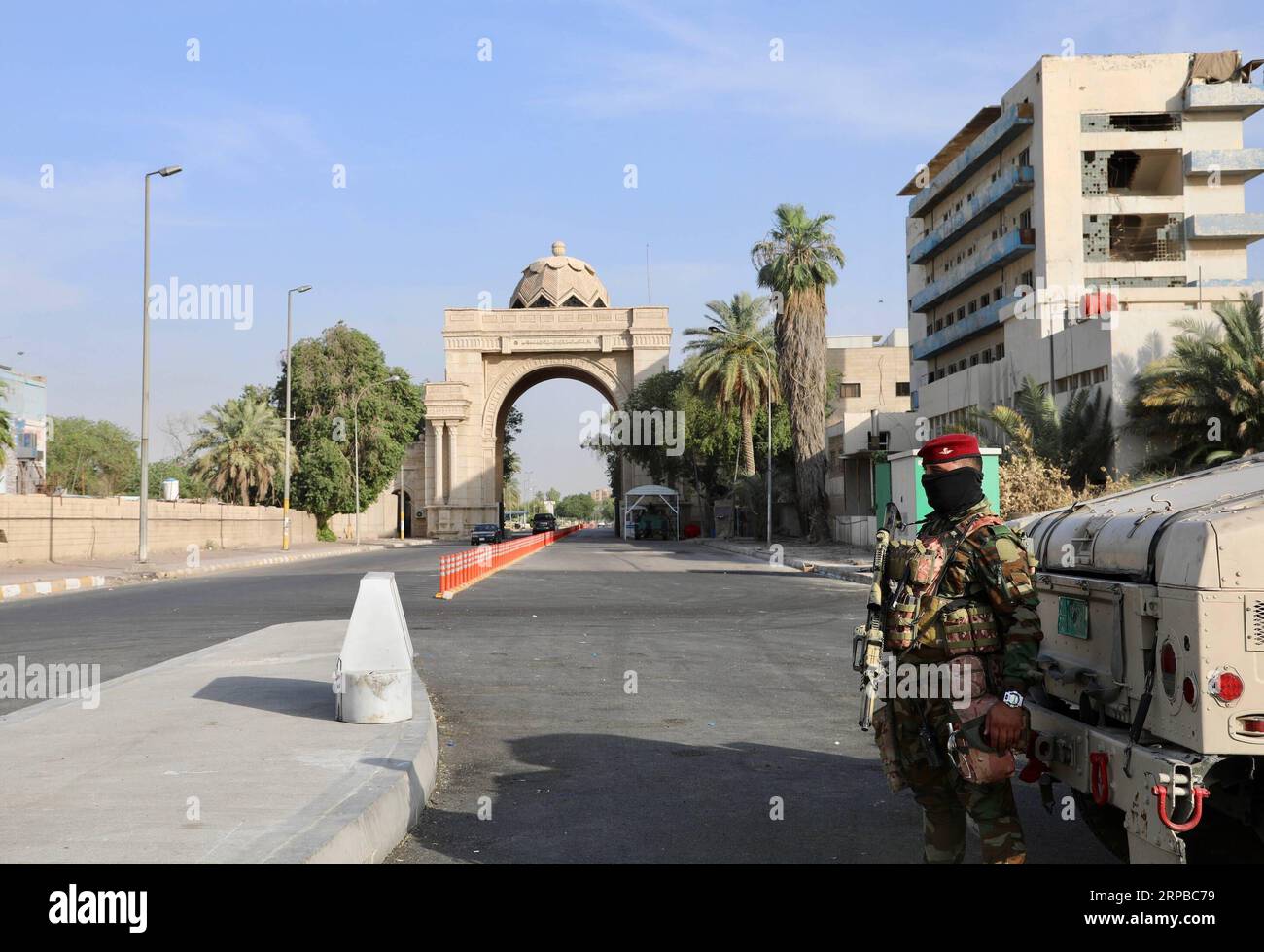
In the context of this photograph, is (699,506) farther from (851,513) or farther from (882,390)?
(851,513)

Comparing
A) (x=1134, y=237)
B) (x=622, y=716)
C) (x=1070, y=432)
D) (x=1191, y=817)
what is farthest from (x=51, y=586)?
(x=1134, y=237)

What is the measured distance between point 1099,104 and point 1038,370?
17060 mm

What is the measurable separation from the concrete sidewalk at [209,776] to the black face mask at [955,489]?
8.83 ft

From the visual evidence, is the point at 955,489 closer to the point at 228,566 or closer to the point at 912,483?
the point at 912,483

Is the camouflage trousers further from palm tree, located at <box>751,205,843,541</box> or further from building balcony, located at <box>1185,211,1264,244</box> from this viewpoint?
building balcony, located at <box>1185,211,1264,244</box>

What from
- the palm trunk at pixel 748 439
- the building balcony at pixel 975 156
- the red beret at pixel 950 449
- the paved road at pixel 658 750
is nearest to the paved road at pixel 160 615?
the paved road at pixel 658 750

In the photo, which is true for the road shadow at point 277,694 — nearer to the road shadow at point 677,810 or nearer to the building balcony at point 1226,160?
the road shadow at point 677,810

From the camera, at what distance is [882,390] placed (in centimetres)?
8044

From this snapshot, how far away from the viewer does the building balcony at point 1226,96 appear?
46625mm

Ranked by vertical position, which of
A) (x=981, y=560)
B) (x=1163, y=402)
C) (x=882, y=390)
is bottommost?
(x=981, y=560)

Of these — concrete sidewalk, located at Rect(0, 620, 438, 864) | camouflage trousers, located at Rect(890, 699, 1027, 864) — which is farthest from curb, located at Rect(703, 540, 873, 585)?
camouflage trousers, located at Rect(890, 699, 1027, 864)

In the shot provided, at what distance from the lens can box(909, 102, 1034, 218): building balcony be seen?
4866 cm
